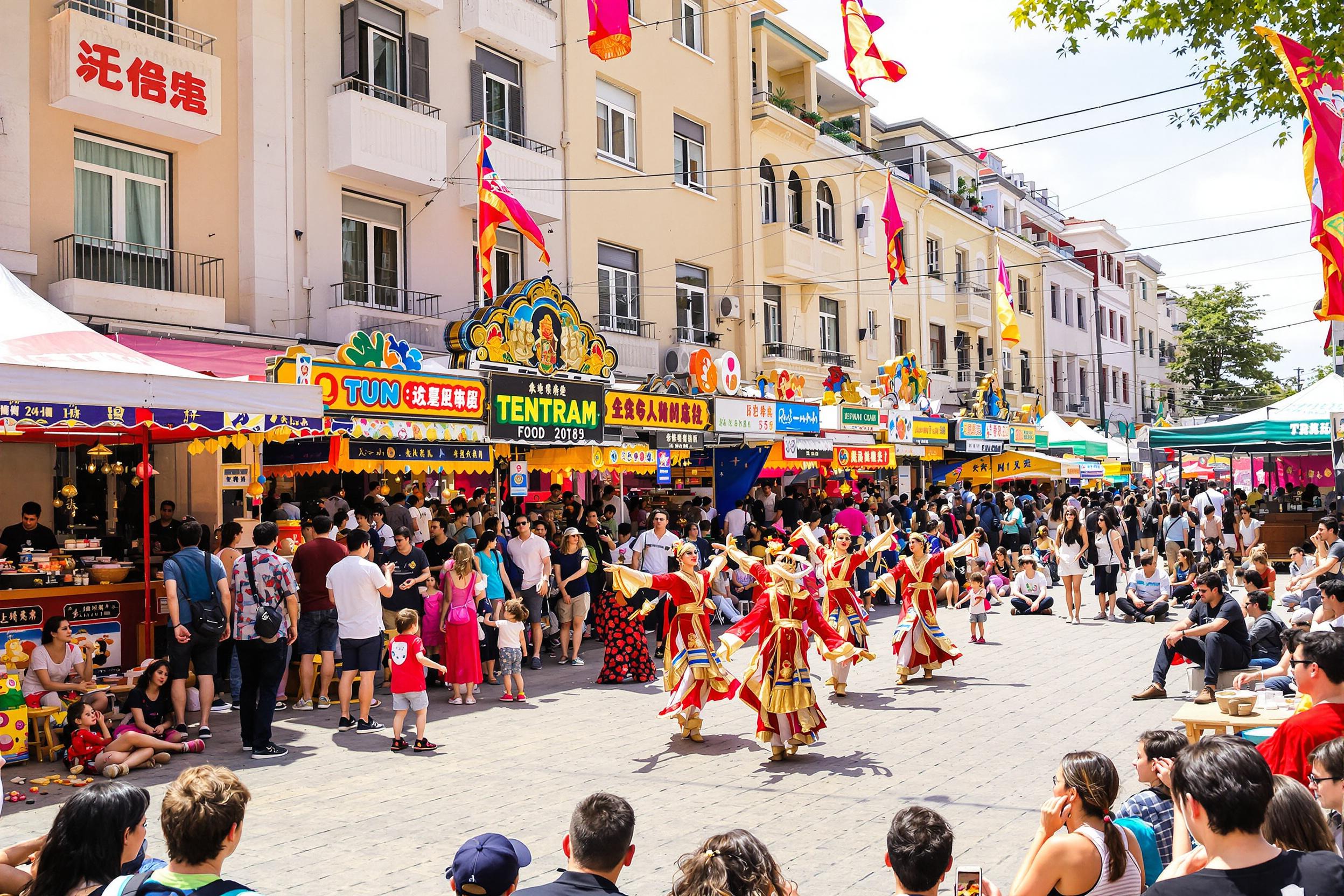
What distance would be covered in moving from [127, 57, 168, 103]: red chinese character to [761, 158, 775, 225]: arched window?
48.4 feet

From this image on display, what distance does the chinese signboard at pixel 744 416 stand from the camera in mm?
17844

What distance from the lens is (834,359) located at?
26969mm

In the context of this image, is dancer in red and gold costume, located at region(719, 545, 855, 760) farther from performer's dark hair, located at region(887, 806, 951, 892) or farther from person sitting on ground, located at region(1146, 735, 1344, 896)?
person sitting on ground, located at region(1146, 735, 1344, 896)

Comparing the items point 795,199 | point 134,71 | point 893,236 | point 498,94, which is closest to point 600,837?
point 134,71

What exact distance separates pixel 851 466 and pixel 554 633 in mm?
9368

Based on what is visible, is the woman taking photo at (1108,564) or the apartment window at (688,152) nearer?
the woman taking photo at (1108,564)

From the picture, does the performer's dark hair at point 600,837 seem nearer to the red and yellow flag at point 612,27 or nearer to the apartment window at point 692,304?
the red and yellow flag at point 612,27

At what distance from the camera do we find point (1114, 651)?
1370 centimetres

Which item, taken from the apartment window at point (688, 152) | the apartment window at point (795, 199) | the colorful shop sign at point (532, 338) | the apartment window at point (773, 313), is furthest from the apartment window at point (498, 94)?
the apartment window at point (795, 199)

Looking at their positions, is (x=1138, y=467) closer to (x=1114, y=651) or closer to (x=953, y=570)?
(x=953, y=570)

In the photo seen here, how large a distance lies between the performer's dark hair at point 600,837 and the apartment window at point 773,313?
863 inches

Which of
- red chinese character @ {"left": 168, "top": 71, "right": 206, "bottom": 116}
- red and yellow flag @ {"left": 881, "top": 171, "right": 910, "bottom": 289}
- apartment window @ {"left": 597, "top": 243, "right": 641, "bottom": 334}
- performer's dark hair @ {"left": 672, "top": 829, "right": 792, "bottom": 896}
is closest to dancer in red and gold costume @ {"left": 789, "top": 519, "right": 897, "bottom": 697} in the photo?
performer's dark hair @ {"left": 672, "top": 829, "right": 792, "bottom": 896}

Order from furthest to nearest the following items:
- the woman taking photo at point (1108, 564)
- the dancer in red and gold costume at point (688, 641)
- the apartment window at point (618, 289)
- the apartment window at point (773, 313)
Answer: the apartment window at point (773, 313), the apartment window at point (618, 289), the woman taking photo at point (1108, 564), the dancer in red and gold costume at point (688, 641)

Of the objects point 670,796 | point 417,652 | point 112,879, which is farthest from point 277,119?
point 112,879
